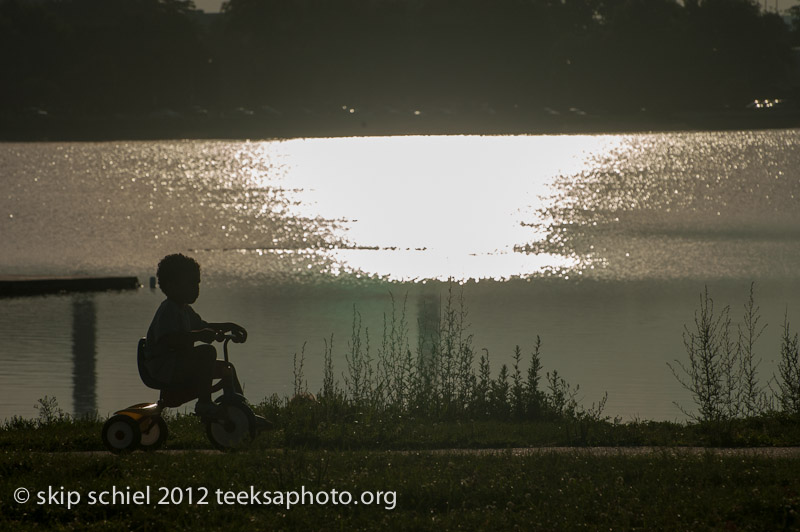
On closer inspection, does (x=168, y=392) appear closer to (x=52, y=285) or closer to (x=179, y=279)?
(x=179, y=279)

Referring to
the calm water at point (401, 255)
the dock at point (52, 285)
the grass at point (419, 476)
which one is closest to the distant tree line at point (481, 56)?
the calm water at point (401, 255)

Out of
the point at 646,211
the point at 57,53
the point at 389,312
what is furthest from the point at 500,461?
the point at 57,53

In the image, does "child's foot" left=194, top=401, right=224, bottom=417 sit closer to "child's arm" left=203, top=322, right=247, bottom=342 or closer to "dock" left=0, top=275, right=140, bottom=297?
"child's arm" left=203, top=322, right=247, bottom=342

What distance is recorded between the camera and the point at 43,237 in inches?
1805

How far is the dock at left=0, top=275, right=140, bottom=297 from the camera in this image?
1121 inches

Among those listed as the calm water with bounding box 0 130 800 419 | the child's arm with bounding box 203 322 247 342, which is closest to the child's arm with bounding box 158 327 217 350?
the child's arm with bounding box 203 322 247 342

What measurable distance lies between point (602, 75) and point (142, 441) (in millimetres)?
162645

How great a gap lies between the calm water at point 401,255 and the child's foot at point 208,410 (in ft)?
20.8

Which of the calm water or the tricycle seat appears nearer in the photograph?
the tricycle seat

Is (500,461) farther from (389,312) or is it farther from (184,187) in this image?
(184,187)

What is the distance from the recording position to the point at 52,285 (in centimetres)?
2866

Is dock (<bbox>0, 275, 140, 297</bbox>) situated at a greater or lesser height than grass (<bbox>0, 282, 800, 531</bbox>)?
greater

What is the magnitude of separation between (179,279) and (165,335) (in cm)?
47

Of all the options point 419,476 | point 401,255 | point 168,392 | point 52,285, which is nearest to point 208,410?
point 168,392
